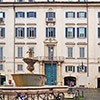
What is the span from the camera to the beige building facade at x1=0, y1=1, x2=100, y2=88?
200ft

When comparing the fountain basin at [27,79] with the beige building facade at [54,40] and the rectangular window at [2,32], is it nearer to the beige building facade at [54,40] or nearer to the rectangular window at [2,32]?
the beige building facade at [54,40]

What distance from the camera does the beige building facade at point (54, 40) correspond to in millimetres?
61031

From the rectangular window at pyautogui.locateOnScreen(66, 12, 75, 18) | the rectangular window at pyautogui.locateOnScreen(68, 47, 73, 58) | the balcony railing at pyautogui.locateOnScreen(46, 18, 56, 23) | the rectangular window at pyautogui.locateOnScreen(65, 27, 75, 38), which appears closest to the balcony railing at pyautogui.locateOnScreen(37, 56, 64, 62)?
the rectangular window at pyautogui.locateOnScreen(68, 47, 73, 58)

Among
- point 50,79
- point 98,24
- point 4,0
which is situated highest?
point 4,0

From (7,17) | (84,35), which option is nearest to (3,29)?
(7,17)

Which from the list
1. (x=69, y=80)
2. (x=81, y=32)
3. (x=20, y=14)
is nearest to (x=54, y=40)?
(x=81, y=32)

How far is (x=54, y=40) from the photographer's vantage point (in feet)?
202

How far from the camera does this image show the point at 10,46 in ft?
203

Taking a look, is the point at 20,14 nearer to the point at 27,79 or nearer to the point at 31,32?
the point at 31,32

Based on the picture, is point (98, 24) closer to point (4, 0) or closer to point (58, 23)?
Answer: point (58, 23)

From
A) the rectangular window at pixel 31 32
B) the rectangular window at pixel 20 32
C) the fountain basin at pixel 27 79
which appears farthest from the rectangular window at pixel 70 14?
A: the fountain basin at pixel 27 79

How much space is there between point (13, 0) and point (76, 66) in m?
14.2

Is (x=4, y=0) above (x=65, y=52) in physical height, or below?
above

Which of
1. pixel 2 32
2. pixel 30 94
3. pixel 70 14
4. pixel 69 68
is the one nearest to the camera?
pixel 30 94
